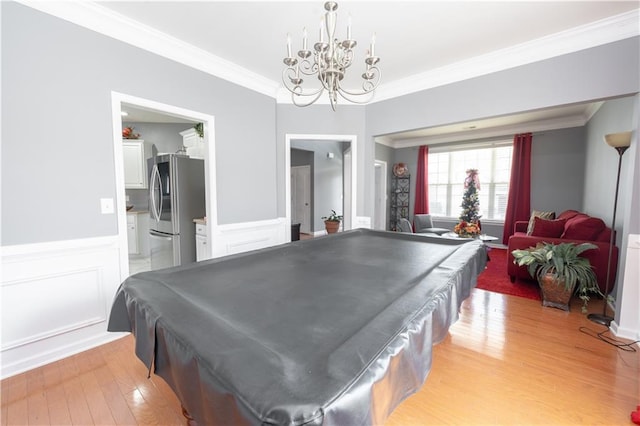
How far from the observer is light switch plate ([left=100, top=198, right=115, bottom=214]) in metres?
2.14

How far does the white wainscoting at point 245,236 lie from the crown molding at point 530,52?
2.47m

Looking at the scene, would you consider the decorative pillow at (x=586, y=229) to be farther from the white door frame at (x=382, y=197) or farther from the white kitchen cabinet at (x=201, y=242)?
the white kitchen cabinet at (x=201, y=242)

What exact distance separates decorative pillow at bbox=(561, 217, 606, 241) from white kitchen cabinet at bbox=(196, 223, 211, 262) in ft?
13.9

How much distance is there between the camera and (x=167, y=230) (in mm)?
3324

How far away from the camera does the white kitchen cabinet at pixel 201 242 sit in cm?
312

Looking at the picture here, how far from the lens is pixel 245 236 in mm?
3312

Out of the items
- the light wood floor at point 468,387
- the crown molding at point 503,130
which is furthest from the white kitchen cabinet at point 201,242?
the crown molding at point 503,130

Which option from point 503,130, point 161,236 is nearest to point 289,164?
point 161,236

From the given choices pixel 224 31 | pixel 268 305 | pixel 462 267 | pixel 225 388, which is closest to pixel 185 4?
pixel 224 31

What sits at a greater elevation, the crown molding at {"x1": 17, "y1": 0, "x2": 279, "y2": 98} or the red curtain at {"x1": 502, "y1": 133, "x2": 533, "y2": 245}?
the crown molding at {"x1": 17, "y1": 0, "x2": 279, "y2": 98}

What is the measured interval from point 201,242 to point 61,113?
5.77ft

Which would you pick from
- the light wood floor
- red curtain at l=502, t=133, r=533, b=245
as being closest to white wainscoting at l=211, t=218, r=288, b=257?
the light wood floor

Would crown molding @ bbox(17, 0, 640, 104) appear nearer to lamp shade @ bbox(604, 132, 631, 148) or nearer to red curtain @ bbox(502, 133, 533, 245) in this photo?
lamp shade @ bbox(604, 132, 631, 148)

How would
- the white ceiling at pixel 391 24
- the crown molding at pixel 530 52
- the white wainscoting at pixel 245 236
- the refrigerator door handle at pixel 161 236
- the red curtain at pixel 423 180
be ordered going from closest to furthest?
the white ceiling at pixel 391 24 < the crown molding at pixel 530 52 < the white wainscoting at pixel 245 236 < the refrigerator door handle at pixel 161 236 < the red curtain at pixel 423 180
